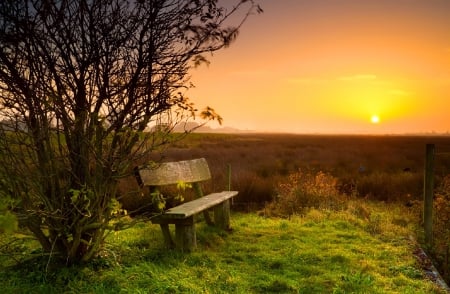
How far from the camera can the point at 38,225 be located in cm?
452

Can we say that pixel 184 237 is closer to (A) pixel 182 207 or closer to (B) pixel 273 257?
(A) pixel 182 207

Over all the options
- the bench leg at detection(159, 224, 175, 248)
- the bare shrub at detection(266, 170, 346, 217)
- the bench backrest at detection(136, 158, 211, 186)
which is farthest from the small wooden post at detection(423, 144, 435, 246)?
the bench leg at detection(159, 224, 175, 248)

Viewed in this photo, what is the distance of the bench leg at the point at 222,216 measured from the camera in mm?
7160

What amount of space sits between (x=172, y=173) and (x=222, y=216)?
1.24m

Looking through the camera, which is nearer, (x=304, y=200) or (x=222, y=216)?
(x=222, y=216)

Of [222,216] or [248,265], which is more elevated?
[222,216]

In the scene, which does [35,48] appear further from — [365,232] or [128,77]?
[365,232]

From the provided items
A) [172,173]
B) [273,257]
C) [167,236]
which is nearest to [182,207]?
[167,236]

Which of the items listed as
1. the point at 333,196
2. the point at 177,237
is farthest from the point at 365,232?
the point at 177,237

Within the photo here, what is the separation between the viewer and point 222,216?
719cm

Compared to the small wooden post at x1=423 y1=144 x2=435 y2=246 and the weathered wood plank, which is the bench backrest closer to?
the weathered wood plank

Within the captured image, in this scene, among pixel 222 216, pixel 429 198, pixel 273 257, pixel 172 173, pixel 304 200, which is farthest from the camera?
pixel 304 200

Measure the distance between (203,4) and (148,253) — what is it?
3.04 meters

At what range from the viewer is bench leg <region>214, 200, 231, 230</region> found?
7160mm
